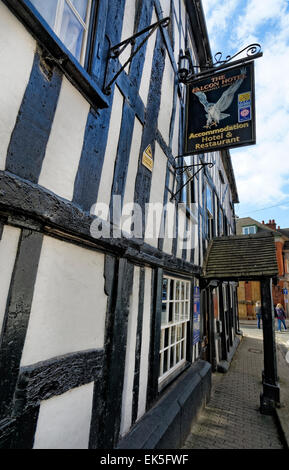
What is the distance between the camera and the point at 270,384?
5.09 metres

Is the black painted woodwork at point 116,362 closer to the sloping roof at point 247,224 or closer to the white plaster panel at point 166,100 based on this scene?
the white plaster panel at point 166,100

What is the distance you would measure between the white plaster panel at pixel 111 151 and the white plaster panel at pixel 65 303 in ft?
1.99

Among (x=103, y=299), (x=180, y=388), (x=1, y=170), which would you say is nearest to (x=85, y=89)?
(x=1, y=170)

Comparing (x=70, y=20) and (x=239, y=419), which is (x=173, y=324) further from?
(x=70, y=20)

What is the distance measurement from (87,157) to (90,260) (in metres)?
0.92

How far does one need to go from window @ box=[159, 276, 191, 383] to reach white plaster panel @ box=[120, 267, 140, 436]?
3.38ft

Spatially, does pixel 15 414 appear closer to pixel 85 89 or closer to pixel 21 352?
pixel 21 352

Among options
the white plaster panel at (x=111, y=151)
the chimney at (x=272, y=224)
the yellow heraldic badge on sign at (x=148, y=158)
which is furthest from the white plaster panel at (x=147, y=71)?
the chimney at (x=272, y=224)

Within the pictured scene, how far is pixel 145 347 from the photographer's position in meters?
3.14

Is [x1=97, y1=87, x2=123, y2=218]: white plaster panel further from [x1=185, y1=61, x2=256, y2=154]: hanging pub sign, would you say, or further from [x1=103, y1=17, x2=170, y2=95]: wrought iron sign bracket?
[x1=185, y1=61, x2=256, y2=154]: hanging pub sign

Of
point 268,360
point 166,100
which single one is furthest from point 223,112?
point 268,360

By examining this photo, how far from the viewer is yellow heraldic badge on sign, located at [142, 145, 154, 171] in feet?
10.5

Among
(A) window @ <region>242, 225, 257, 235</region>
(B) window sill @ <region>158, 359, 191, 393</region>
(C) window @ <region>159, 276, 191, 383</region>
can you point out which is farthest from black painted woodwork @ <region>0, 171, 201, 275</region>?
(A) window @ <region>242, 225, 257, 235</region>

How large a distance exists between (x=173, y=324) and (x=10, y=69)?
404 cm
